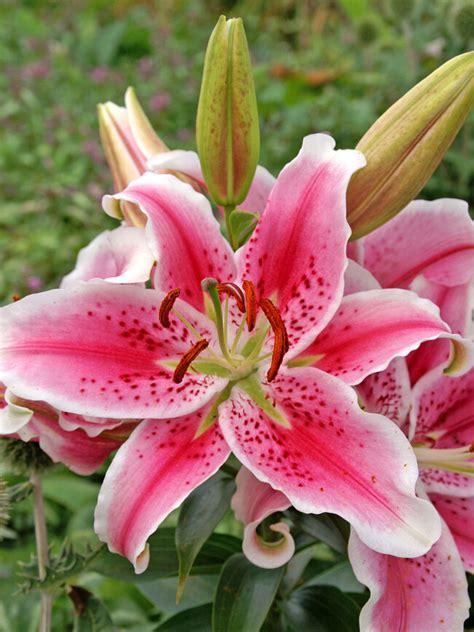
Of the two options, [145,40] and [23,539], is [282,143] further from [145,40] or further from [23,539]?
[145,40]

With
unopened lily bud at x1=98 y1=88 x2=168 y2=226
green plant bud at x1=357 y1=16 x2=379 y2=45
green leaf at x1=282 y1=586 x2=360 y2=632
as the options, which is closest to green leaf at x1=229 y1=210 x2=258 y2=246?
unopened lily bud at x1=98 y1=88 x2=168 y2=226

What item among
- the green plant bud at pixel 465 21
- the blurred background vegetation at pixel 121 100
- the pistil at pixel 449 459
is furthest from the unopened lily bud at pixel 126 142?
the green plant bud at pixel 465 21

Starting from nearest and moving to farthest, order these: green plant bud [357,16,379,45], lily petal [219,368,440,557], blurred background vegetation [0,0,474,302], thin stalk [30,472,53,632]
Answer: lily petal [219,368,440,557] → thin stalk [30,472,53,632] → blurred background vegetation [0,0,474,302] → green plant bud [357,16,379,45]

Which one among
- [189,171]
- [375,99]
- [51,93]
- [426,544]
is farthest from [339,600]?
[51,93]

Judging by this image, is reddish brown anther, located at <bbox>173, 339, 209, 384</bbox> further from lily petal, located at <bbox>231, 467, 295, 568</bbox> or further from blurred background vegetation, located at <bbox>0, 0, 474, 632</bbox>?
blurred background vegetation, located at <bbox>0, 0, 474, 632</bbox>

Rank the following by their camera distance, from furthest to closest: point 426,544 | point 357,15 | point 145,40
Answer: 1. point 145,40
2. point 357,15
3. point 426,544

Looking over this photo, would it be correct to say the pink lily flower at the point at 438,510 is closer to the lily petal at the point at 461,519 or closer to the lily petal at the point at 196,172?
the lily petal at the point at 461,519
